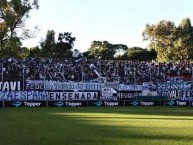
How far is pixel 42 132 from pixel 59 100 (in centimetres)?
2720

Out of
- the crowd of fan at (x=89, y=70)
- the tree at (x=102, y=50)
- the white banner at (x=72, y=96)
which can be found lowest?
the white banner at (x=72, y=96)

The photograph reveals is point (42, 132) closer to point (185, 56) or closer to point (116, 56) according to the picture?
point (185, 56)

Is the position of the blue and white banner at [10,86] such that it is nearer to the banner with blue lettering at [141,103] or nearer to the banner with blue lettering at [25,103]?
the banner with blue lettering at [25,103]

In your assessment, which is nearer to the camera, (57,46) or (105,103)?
(105,103)

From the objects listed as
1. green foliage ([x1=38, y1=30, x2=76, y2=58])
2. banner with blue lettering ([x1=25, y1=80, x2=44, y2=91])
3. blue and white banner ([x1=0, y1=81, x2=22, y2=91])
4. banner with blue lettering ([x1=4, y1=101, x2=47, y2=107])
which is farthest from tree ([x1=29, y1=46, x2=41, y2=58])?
banner with blue lettering ([x1=4, y1=101, x2=47, y2=107])

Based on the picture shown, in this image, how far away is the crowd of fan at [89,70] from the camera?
147 feet

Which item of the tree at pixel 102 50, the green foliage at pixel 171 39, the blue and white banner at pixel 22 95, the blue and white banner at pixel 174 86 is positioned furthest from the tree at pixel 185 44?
the blue and white banner at pixel 22 95

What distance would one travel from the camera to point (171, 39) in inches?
3415

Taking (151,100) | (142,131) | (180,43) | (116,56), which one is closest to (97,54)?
(116,56)

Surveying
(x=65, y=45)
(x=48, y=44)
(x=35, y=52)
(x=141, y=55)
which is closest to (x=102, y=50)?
(x=141, y=55)

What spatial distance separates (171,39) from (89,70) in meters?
42.4

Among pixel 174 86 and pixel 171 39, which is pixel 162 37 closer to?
pixel 171 39

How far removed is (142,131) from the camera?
695 inches

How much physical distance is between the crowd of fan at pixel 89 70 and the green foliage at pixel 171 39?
31701 millimetres
